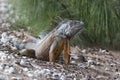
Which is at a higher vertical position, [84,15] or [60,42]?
[84,15]

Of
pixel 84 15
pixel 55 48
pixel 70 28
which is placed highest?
pixel 84 15

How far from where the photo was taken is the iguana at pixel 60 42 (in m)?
4.16

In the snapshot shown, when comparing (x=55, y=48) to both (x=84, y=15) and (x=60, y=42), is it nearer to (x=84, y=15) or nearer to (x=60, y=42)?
(x=60, y=42)

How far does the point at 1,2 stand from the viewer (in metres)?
7.84

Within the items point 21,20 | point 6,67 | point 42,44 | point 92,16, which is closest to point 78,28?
point 42,44

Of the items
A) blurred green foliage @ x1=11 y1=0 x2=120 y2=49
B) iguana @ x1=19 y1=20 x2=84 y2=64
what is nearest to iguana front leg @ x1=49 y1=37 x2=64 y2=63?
iguana @ x1=19 y1=20 x2=84 y2=64

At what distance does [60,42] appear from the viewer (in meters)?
4.20

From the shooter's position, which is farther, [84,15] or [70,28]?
[84,15]

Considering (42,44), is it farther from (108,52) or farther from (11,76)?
(108,52)

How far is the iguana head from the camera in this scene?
4.14m

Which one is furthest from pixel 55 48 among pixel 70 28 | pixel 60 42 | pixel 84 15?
pixel 84 15

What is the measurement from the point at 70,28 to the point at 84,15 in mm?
1278

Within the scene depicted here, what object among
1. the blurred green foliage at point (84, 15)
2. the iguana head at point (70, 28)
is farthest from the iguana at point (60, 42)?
the blurred green foliage at point (84, 15)

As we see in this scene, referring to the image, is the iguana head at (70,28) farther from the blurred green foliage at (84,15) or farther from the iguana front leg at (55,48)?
the blurred green foliage at (84,15)
